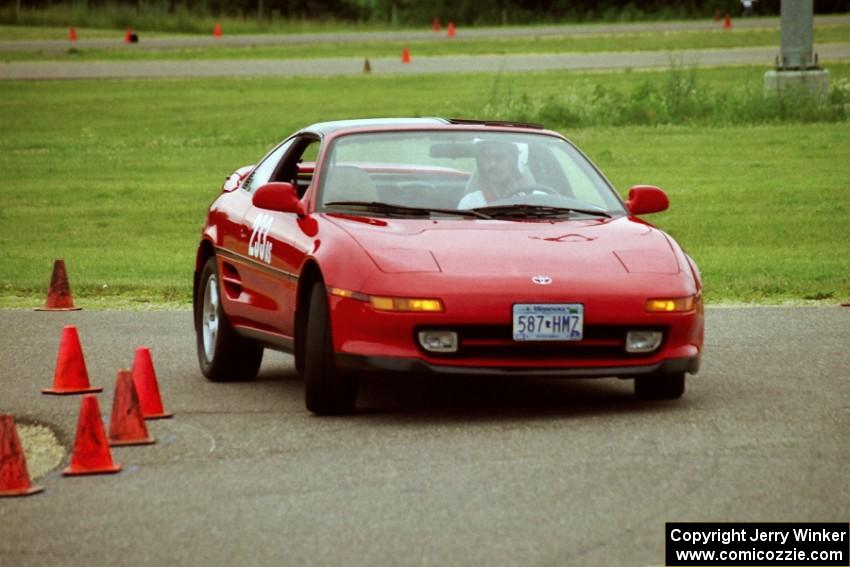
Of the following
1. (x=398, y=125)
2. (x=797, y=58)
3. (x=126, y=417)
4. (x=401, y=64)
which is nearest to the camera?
(x=126, y=417)

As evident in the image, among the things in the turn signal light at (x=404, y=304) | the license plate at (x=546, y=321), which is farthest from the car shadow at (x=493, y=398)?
the turn signal light at (x=404, y=304)

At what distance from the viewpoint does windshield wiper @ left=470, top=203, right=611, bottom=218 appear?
9883mm

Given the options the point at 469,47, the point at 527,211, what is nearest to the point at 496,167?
the point at 527,211

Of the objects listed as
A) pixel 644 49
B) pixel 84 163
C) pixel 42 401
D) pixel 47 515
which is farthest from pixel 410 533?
pixel 644 49

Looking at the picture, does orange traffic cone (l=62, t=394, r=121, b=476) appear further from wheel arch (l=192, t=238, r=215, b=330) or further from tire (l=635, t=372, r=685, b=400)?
wheel arch (l=192, t=238, r=215, b=330)

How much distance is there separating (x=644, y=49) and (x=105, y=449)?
43.4 metres

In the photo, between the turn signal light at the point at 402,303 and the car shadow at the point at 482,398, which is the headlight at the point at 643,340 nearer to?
the car shadow at the point at 482,398

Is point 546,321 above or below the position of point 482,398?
above

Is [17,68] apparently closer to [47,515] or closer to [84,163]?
[84,163]

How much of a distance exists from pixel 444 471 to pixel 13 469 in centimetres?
162

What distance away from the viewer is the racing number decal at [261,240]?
10.2 meters

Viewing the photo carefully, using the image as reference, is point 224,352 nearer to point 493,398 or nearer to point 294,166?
point 294,166

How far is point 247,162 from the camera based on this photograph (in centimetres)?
2586

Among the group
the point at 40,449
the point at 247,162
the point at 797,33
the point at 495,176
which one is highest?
the point at 495,176
